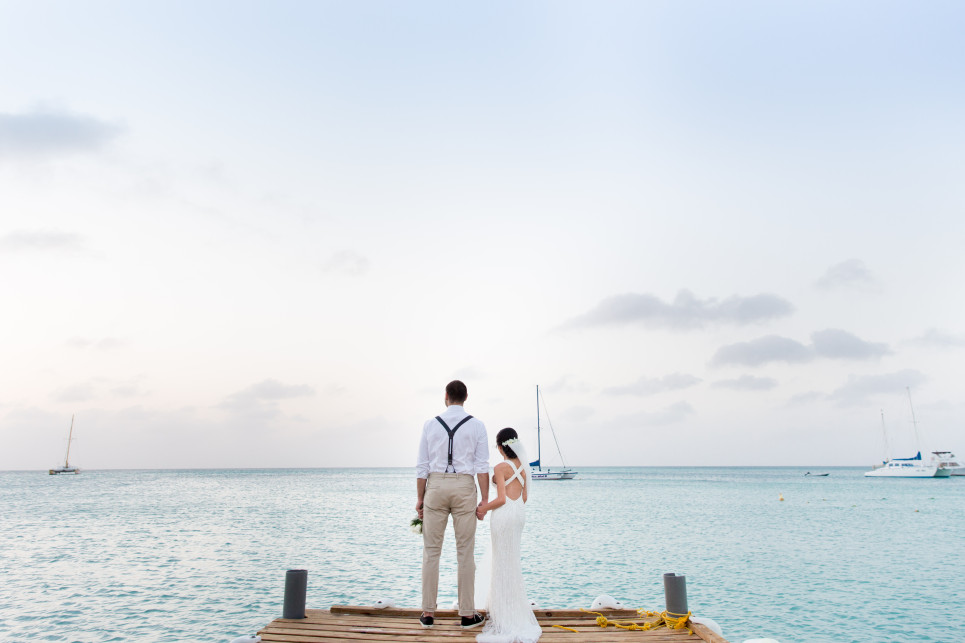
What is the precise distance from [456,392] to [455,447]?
591 millimetres

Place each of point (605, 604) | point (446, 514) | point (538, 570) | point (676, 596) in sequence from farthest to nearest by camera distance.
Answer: point (538, 570), point (605, 604), point (676, 596), point (446, 514)

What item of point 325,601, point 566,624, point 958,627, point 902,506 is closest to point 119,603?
point 325,601

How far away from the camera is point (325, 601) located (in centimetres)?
1638

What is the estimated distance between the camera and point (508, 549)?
6613mm

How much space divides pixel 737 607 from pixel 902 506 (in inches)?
1797

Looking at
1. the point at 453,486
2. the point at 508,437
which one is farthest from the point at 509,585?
the point at 508,437

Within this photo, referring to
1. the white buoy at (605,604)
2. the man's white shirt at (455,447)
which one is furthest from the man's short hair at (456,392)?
the white buoy at (605,604)

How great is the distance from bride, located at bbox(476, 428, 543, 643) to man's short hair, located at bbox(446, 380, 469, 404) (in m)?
0.65

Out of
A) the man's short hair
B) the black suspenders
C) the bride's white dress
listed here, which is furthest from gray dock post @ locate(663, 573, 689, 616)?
the man's short hair

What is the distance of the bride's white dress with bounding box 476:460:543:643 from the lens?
6.32 m

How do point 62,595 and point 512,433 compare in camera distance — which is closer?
point 512,433

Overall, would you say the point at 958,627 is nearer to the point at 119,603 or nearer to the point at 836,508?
the point at 119,603

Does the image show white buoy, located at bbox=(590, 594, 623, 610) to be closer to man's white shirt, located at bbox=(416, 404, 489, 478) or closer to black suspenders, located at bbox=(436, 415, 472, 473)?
man's white shirt, located at bbox=(416, 404, 489, 478)

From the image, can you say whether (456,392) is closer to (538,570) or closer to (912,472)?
(538,570)
